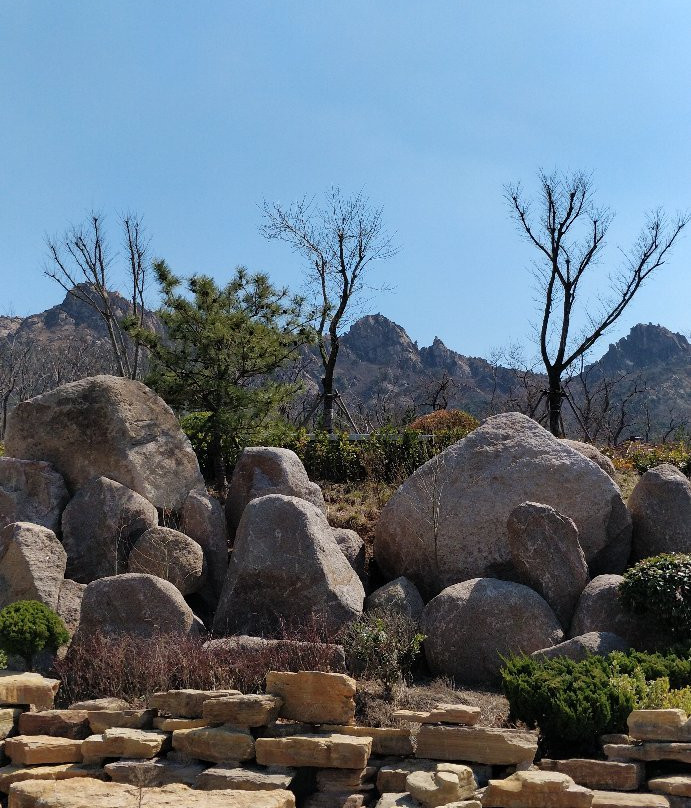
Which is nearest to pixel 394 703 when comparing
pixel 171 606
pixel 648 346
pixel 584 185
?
pixel 171 606

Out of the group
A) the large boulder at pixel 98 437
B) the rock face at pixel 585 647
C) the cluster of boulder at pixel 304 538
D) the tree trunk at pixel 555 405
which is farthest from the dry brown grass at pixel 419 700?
the tree trunk at pixel 555 405

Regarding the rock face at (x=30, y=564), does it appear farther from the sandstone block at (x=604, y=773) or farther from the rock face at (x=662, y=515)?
the rock face at (x=662, y=515)

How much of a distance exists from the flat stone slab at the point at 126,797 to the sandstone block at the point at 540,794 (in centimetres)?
183

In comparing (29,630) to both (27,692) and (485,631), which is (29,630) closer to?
(27,692)

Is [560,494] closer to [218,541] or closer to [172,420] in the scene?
[218,541]

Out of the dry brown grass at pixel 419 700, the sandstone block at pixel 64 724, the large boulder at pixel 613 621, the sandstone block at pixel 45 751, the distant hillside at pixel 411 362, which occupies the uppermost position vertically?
the distant hillside at pixel 411 362

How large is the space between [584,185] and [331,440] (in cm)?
1167

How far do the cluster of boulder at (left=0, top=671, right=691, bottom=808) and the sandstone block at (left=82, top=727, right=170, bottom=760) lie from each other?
0.5 inches

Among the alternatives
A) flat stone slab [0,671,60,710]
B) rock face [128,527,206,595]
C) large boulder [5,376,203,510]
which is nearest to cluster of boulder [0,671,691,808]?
flat stone slab [0,671,60,710]

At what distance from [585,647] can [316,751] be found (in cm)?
400

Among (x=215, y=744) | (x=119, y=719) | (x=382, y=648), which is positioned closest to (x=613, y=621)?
(x=382, y=648)

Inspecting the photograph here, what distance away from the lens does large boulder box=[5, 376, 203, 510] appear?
13.5 m

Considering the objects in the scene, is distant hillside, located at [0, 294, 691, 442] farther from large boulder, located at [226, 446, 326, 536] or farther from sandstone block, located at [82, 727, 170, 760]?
sandstone block, located at [82, 727, 170, 760]

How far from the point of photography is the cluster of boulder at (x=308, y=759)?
747 centimetres
